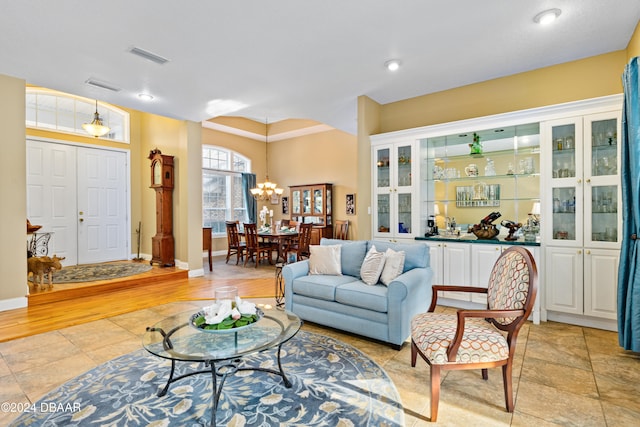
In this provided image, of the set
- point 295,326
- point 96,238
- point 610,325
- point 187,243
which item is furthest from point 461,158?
point 96,238

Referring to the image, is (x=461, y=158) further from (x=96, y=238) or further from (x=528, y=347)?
(x=96, y=238)

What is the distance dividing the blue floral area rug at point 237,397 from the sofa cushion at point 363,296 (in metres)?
0.45

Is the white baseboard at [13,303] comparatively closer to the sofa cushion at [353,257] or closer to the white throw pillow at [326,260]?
the white throw pillow at [326,260]

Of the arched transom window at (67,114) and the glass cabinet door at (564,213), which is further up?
the arched transom window at (67,114)

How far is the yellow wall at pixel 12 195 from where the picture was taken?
391cm

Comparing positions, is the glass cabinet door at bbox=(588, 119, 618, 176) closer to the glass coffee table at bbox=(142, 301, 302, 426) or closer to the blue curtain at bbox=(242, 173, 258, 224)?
the glass coffee table at bbox=(142, 301, 302, 426)

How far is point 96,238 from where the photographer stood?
670 centimetres

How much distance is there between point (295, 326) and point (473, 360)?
3.76ft

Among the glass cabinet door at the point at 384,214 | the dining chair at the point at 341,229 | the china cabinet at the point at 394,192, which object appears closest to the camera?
the china cabinet at the point at 394,192

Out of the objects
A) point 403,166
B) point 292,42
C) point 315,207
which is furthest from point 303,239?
point 292,42

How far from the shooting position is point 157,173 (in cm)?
636

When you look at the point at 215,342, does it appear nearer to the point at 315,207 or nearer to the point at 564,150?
the point at 564,150

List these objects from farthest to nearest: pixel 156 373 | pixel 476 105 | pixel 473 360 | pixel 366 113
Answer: pixel 366 113, pixel 476 105, pixel 156 373, pixel 473 360

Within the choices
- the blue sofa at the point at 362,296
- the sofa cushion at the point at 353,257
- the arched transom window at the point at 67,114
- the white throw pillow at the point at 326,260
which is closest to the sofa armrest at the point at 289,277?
the blue sofa at the point at 362,296
